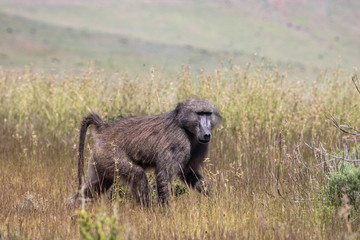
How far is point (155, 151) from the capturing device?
5402mm

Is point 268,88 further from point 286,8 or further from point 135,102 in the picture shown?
point 286,8

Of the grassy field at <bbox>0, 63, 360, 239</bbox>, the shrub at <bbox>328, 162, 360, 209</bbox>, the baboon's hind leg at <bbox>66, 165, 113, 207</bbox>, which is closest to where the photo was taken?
the grassy field at <bbox>0, 63, 360, 239</bbox>

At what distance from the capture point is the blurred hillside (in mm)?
73625

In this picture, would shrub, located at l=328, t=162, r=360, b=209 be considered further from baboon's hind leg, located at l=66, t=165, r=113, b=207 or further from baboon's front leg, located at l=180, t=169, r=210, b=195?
baboon's hind leg, located at l=66, t=165, r=113, b=207

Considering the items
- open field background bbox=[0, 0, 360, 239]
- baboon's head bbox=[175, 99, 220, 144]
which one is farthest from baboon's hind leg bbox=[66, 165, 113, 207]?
baboon's head bbox=[175, 99, 220, 144]

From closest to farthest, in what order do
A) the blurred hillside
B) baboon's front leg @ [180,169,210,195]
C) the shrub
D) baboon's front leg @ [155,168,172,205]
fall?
the shrub, baboon's front leg @ [155,168,172,205], baboon's front leg @ [180,169,210,195], the blurred hillside

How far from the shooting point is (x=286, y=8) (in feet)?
395

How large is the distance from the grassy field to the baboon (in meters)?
0.18

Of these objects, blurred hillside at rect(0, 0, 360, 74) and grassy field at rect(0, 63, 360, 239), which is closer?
grassy field at rect(0, 63, 360, 239)

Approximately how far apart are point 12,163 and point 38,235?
2596 millimetres

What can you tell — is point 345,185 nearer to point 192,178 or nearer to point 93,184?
point 192,178

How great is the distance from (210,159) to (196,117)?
4.41 ft

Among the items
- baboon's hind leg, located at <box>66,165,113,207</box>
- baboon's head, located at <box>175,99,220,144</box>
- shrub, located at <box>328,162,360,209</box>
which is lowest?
baboon's hind leg, located at <box>66,165,113,207</box>

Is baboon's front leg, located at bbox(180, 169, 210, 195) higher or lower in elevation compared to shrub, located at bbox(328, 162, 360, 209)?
lower
